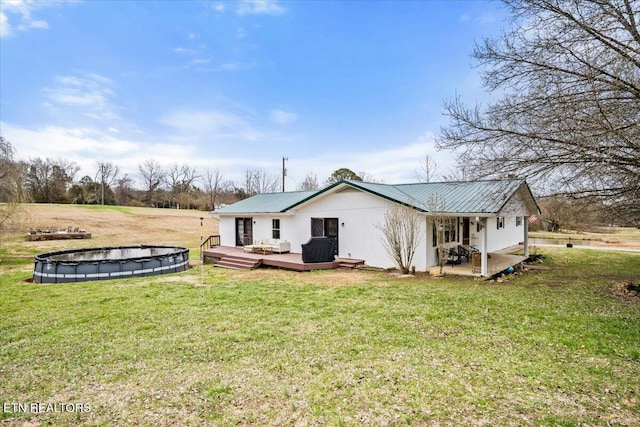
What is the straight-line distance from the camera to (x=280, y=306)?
8.38 m

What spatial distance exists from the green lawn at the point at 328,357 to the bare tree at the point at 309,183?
40595mm

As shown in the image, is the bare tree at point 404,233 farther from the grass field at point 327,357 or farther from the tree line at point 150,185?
the tree line at point 150,185

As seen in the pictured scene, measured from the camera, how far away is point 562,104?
6.43m

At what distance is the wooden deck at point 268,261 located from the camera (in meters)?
14.0

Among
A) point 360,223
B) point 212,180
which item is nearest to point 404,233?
point 360,223

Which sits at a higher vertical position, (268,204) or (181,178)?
(181,178)

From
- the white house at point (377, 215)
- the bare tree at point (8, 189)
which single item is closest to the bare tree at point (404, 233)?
the white house at point (377, 215)

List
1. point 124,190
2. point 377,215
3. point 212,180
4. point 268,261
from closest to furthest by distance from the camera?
point 377,215
point 268,261
point 124,190
point 212,180

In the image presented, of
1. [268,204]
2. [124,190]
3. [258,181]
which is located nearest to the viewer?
[268,204]

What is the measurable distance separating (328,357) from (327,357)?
2cm

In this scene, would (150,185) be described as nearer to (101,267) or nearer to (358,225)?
(101,267)

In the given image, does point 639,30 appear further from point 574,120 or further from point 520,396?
point 520,396

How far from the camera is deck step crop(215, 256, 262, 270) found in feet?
48.9

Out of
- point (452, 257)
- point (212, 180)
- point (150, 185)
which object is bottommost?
point (452, 257)
